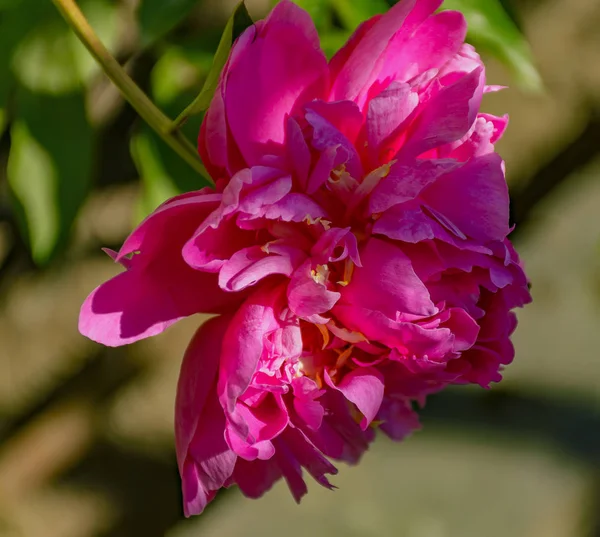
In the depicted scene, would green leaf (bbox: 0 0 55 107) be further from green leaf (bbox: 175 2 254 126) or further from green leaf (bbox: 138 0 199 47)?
green leaf (bbox: 175 2 254 126)

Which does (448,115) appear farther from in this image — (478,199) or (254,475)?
(254,475)

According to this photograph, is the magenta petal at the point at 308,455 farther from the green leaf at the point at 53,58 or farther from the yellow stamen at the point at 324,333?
the green leaf at the point at 53,58

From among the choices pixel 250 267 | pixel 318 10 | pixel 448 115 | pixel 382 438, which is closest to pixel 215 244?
pixel 250 267

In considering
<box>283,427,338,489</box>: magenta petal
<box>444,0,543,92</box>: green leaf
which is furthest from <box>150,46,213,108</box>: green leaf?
<box>283,427,338,489</box>: magenta petal

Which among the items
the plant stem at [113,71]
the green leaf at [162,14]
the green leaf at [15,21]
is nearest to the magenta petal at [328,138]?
the plant stem at [113,71]

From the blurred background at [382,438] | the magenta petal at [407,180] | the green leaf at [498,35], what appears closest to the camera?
the magenta petal at [407,180]
